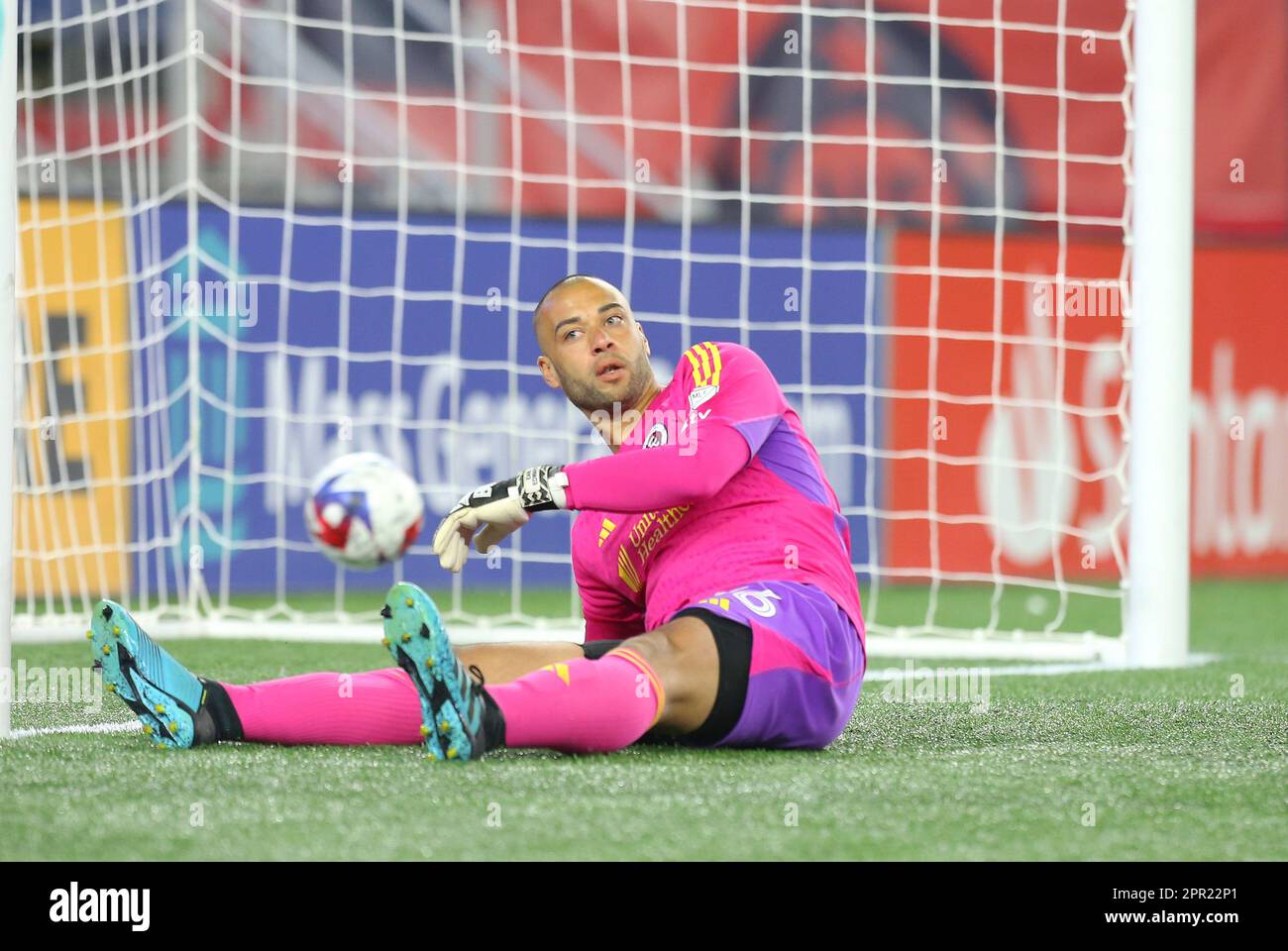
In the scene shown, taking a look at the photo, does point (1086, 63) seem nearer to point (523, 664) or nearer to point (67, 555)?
point (67, 555)

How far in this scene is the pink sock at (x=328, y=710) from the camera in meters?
3.39

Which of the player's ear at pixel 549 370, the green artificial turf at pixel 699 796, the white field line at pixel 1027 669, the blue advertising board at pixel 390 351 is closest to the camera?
the green artificial turf at pixel 699 796

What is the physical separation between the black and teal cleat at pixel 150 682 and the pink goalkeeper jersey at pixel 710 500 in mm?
772

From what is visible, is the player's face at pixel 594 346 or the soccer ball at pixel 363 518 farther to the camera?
the soccer ball at pixel 363 518

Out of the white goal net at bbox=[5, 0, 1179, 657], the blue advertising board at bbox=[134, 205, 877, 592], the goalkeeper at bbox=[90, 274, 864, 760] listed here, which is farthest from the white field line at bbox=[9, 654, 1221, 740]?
the blue advertising board at bbox=[134, 205, 877, 592]

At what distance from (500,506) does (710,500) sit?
1.65 feet

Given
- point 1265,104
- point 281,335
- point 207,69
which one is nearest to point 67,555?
point 281,335

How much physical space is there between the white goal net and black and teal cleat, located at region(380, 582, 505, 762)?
289 cm

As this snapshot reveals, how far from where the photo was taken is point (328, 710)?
3.40m

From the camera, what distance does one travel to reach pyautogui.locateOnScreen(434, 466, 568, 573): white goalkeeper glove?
324 cm

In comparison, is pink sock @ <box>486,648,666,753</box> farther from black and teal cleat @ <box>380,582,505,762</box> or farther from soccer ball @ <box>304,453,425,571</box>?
soccer ball @ <box>304,453,425,571</box>

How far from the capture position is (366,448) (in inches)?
294
